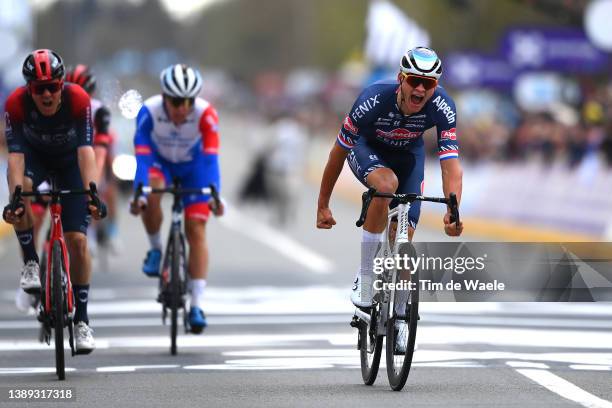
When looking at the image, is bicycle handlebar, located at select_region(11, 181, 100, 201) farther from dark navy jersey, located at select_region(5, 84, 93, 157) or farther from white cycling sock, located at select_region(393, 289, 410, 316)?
white cycling sock, located at select_region(393, 289, 410, 316)

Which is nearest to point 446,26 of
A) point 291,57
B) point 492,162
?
point 492,162

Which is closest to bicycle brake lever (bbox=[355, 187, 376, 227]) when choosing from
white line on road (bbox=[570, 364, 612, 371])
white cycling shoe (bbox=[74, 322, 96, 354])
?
Answer: white line on road (bbox=[570, 364, 612, 371])

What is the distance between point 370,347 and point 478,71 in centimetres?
3188

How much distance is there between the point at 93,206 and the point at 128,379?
112 cm

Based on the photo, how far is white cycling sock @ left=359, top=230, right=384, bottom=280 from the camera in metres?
10.6

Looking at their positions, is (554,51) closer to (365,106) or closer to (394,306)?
Result: (365,106)

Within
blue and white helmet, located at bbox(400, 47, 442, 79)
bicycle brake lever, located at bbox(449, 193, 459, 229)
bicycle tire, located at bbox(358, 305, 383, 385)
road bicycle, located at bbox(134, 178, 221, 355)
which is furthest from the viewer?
road bicycle, located at bbox(134, 178, 221, 355)

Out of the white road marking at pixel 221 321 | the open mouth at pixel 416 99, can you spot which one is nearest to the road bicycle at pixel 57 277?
the open mouth at pixel 416 99

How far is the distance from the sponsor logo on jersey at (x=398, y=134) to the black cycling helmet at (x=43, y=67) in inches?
82.6

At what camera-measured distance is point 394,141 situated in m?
10.7

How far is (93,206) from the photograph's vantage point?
1107 centimetres

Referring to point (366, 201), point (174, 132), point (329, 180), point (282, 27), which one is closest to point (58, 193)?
point (329, 180)

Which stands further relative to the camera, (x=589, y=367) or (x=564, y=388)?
(x=589, y=367)

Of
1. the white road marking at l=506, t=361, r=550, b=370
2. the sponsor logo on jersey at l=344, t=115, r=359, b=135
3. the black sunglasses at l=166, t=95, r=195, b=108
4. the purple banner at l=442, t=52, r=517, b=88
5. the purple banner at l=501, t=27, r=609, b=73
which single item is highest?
the purple banner at l=442, t=52, r=517, b=88
